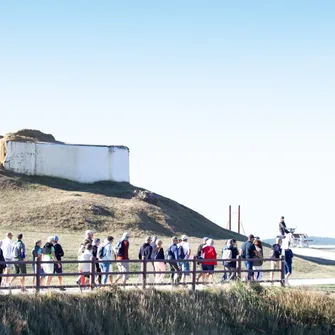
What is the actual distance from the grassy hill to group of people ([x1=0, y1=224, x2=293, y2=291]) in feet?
67.5

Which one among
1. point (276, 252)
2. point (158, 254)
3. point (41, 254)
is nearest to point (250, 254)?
point (276, 252)

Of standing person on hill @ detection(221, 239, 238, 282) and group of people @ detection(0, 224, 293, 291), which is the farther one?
standing person on hill @ detection(221, 239, 238, 282)

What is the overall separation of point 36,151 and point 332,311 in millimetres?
32822

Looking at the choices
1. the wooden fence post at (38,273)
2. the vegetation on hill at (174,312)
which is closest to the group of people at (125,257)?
the wooden fence post at (38,273)

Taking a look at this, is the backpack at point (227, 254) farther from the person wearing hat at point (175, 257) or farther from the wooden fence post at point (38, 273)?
the wooden fence post at point (38, 273)

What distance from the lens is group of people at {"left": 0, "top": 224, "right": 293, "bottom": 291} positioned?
2556cm

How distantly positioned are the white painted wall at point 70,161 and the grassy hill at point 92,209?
0.63m

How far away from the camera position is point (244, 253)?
29031 mm

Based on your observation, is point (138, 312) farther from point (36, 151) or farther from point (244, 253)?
point (36, 151)

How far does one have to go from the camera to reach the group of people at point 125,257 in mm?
25562

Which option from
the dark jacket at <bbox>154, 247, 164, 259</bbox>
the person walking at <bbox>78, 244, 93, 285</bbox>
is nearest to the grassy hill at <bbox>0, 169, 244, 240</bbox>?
the dark jacket at <bbox>154, 247, 164, 259</bbox>

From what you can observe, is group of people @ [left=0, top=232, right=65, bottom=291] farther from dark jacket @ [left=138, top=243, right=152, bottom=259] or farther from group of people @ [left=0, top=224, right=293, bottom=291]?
dark jacket @ [left=138, top=243, right=152, bottom=259]

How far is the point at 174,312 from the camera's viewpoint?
83.7ft

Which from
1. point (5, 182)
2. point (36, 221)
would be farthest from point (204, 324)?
point (5, 182)
